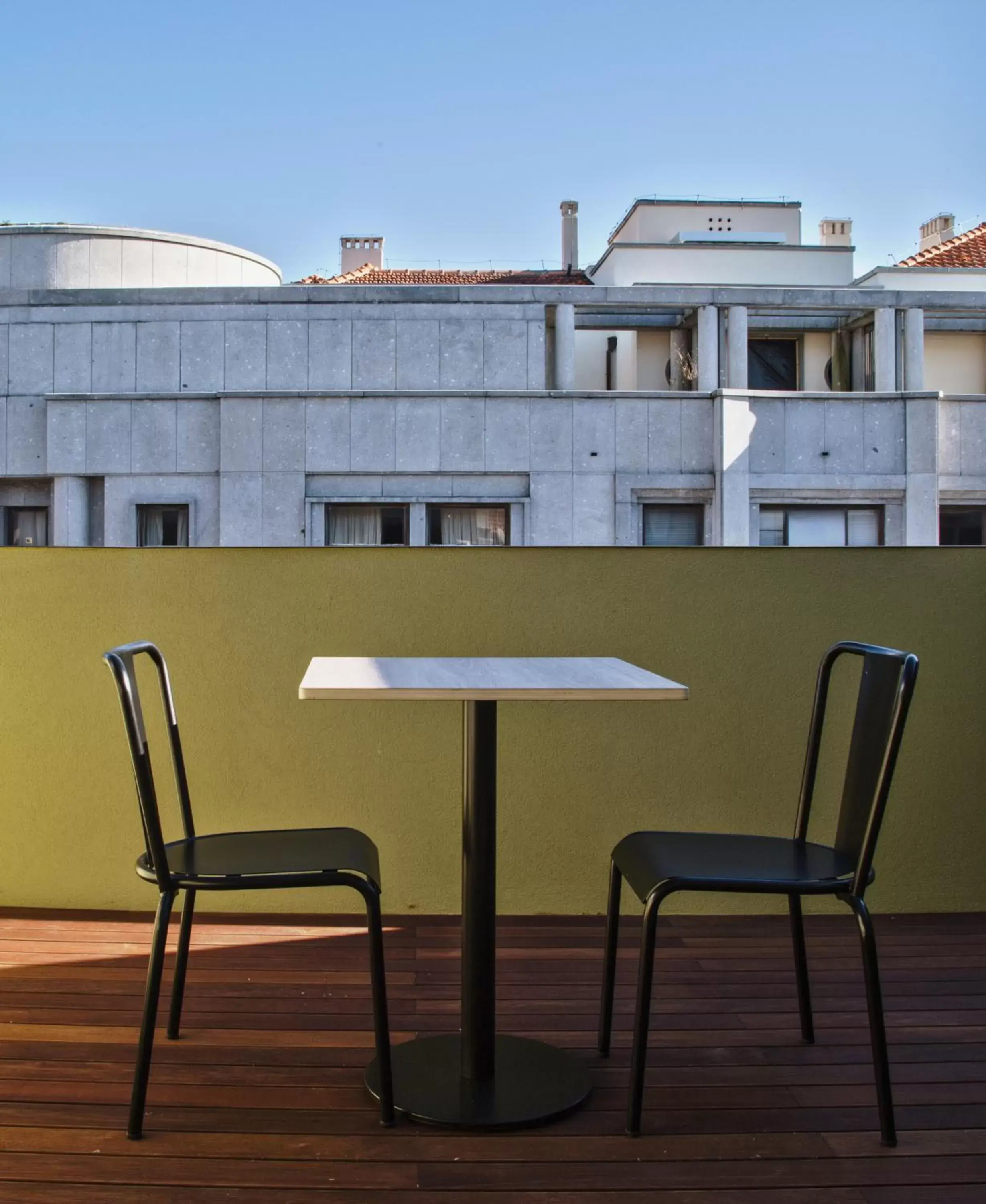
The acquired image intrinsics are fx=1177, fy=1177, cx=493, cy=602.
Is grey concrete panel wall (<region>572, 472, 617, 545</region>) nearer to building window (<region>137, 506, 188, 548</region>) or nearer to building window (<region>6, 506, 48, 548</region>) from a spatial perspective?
building window (<region>137, 506, 188, 548</region>)

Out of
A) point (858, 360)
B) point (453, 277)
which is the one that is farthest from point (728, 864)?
point (453, 277)

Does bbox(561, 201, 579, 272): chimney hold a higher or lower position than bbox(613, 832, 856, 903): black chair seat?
higher

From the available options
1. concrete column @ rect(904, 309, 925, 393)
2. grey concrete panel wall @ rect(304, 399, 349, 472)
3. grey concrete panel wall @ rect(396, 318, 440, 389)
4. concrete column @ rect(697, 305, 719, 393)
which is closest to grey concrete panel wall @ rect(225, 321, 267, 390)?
grey concrete panel wall @ rect(304, 399, 349, 472)

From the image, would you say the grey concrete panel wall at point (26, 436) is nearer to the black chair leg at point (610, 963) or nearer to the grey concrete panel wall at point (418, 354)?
the grey concrete panel wall at point (418, 354)

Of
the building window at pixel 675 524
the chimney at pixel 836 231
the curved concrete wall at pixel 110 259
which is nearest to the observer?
the building window at pixel 675 524

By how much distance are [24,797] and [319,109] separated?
28.0m

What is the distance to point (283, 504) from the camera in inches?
697

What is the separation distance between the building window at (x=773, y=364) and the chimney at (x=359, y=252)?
1156 centimetres

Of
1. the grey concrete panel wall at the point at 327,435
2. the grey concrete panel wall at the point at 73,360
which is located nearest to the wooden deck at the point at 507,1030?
the grey concrete panel wall at the point at 327,435

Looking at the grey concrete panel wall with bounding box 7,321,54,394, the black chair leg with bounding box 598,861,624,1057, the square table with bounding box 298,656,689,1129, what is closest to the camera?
the square table with bounding box 298,656,689,1129

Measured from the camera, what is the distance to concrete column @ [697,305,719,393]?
18.7 meters

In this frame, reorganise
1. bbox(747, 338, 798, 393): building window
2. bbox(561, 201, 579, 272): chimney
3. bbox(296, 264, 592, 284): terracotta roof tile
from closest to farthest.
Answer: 1. bbox(747, 338, 798, 393): building window
2. bbox(296, 264, 592, 284): terracotta roof tile
3. bbox(561, 201, 579, 272): chimney

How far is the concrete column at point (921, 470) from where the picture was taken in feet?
59.9

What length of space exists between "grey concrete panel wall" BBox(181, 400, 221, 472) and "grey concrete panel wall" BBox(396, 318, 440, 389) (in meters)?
2.81
